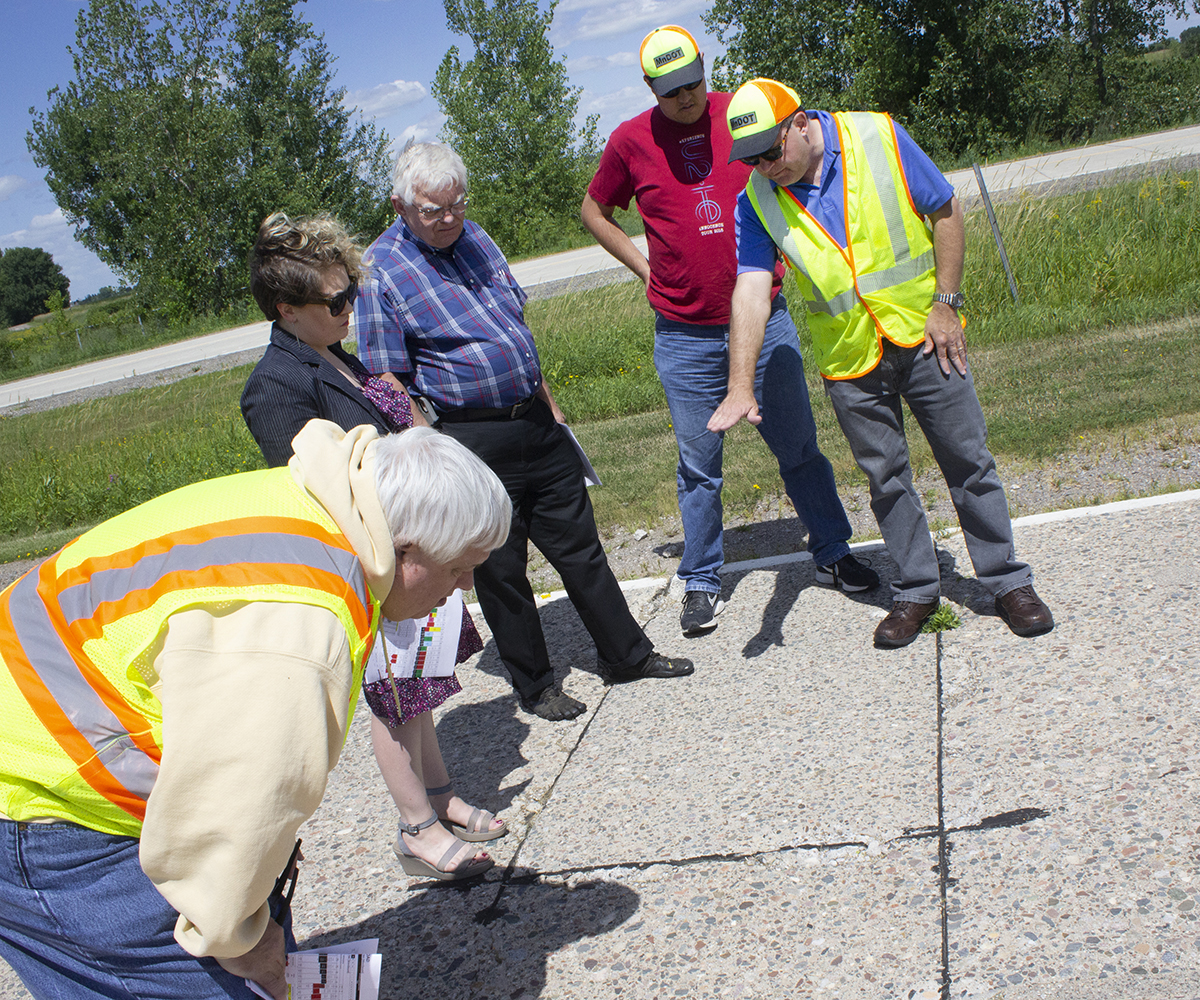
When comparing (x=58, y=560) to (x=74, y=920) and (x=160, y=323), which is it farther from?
(x=160, y=323)

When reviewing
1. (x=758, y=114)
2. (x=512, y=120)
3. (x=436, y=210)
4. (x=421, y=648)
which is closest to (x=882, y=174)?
(x=758, y=114)

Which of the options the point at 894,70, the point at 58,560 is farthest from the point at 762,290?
the point at 894,70

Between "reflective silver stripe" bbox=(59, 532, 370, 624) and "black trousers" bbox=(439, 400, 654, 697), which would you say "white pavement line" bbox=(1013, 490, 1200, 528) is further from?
"reflective silver stripe" bbox=(59, 532, 370, 624)

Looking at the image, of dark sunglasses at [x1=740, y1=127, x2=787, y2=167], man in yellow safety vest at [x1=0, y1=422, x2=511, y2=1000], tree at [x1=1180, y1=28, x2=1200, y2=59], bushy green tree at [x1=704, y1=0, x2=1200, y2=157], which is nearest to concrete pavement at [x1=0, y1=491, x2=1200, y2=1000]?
man in yellow safety vest at [x1=0, y1=422, x2=511, y2=1000]

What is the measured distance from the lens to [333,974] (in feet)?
6.46

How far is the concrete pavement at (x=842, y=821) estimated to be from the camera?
8.03 ft

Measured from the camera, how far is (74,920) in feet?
5.88

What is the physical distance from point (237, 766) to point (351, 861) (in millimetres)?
1959

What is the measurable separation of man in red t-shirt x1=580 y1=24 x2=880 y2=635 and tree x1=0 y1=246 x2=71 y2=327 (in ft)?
276

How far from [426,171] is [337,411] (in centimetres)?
97

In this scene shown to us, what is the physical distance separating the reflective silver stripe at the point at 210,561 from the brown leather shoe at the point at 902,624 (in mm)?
2641

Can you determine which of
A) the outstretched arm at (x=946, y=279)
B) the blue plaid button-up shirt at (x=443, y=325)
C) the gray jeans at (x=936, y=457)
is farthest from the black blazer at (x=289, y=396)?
the outstretched arm at (x=946, y=279)

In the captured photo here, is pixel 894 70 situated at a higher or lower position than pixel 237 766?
higher

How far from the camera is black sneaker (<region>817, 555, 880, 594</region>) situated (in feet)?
14.6
